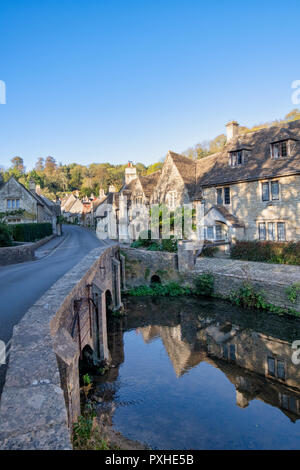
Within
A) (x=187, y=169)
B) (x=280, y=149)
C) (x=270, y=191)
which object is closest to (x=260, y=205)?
(x=270, y=191)

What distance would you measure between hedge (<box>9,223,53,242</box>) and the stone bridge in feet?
69.6

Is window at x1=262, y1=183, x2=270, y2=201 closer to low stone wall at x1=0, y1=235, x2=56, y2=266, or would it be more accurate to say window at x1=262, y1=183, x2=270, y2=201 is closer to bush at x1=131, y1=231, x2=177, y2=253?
bush at x1=131, y1=231, x2=177, y2=253

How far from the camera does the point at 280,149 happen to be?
23625mm

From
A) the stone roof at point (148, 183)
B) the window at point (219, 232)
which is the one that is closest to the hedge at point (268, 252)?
the window at point (219, 232)

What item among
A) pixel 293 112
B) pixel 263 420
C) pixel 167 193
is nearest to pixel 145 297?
pixel 167 193

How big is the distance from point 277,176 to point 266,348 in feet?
43.8

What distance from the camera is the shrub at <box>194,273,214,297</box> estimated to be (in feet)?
69.0

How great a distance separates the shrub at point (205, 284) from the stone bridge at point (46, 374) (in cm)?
1265

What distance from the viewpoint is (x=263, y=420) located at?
9094 mm

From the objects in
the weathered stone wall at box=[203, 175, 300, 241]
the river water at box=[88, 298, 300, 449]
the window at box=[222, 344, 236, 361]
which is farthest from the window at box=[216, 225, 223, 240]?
the window at box=[222, 344, 236, 361]

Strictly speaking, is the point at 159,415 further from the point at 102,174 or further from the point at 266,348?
the point at 102,174

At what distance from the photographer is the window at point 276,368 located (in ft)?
38.3

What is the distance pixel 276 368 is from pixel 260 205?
14.7 meters

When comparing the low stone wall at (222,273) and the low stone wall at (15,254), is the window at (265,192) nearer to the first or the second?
the low stone wall at (222,273)
